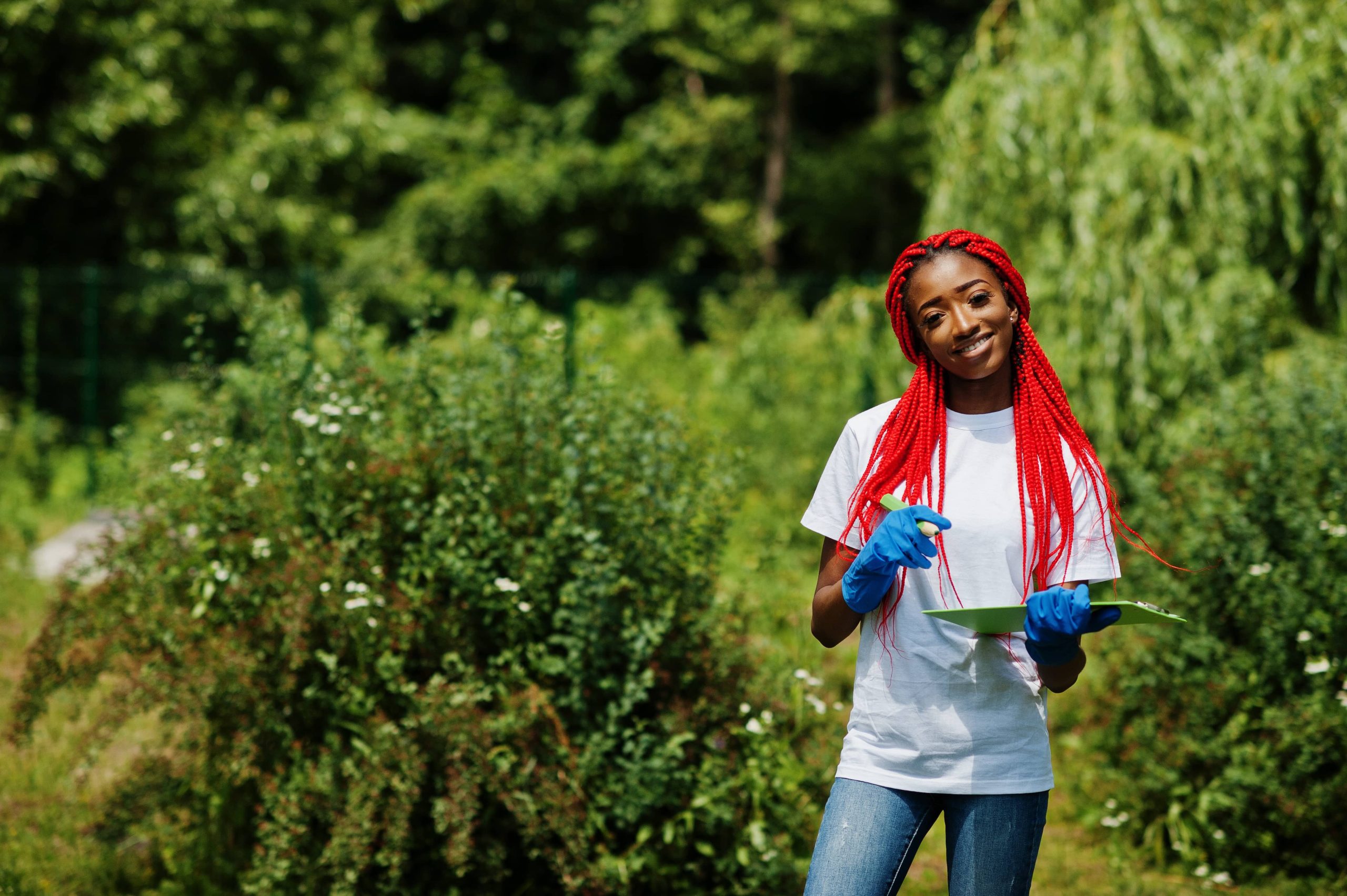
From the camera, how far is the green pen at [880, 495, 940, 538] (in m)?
2.07

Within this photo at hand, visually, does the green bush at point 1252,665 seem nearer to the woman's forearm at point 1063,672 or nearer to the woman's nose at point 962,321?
the woman's forearm at point 1063,672

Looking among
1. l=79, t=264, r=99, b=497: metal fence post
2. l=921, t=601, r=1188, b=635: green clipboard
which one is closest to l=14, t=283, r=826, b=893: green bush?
l=921, t=601, r=1188, b=635: green clipboard

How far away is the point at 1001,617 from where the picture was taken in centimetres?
201

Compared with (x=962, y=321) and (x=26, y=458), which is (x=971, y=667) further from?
(x=26, y=458)

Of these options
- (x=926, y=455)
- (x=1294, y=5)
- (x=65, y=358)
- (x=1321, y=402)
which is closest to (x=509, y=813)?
(x=926, y=455)

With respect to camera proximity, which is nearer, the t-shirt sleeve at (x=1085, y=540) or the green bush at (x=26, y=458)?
→ the t-shirt sleeve at (x=1085, y=540)

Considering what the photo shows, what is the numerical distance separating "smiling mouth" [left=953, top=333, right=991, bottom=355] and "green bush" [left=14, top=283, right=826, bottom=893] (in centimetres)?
151

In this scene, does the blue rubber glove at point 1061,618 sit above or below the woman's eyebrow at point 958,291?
below

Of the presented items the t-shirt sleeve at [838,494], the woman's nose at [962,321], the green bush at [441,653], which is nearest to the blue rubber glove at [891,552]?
the t-shirt sleeve at [838,494]

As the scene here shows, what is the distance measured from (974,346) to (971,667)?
0.55m

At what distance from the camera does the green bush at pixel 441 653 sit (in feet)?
11.3

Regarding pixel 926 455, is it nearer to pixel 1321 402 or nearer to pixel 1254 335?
pixel 1321 402

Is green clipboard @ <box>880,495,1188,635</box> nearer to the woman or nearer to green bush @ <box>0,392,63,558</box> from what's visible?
the woman

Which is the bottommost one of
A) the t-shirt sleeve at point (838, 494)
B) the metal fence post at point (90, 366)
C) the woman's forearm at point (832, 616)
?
the woman's forearm at point (832, 616)
